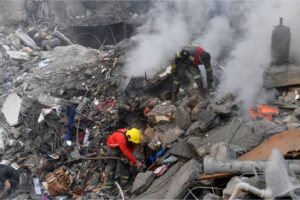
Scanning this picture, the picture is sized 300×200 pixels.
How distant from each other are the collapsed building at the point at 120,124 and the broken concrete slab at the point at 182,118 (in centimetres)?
2

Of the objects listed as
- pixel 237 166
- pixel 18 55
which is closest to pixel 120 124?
pixel 237 166

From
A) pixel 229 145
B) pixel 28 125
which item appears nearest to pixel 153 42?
pixel 28 125

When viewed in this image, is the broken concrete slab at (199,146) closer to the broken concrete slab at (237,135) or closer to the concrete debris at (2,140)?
the broken concrete slab at (237,135)

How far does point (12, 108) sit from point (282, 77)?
22.9 ft

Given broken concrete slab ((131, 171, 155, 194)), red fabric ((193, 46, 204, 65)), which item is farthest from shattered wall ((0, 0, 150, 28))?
broken concrete slab ((131, 171, 155, 194))

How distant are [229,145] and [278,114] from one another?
1579 mm

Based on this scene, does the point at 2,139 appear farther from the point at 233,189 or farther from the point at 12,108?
the point at 233,189

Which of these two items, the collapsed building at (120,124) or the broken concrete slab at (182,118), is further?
the broken concrete slab at (182,118)

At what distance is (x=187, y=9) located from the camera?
1434 cm

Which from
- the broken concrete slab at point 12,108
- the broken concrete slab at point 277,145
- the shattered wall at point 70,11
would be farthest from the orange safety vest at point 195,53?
the shattered wall at point 70,11

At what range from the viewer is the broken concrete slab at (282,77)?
8.47 metres

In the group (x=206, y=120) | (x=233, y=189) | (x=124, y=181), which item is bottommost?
(x=124, y=181)

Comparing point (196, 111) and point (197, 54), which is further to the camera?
point (197, 54)

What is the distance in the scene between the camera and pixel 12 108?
11.6 m
